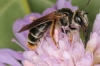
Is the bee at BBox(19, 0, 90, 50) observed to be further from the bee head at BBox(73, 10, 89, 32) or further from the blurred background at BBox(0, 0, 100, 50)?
the blurred background at BBox(0, 0, 100, 50)

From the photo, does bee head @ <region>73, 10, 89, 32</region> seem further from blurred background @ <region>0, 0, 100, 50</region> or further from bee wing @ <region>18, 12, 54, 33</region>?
blurred background @ <region>0, 0, 100, 50</region>

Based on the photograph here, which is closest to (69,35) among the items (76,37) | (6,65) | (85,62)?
(76,37)

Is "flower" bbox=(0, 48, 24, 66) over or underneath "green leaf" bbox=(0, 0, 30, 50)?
underneath

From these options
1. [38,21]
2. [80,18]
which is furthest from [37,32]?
[80,18]

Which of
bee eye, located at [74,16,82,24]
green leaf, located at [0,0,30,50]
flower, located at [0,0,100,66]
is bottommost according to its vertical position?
flower, located at [0,0,100,66]

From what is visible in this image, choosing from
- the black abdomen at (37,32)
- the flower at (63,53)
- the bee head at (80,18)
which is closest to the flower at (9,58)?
the flower at (63,53)

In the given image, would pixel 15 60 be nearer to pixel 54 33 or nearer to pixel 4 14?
pixel 54 33

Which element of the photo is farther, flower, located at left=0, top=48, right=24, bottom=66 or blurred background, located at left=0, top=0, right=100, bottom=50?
blurred background, located at left=0, top=0, right=100, bottom=50

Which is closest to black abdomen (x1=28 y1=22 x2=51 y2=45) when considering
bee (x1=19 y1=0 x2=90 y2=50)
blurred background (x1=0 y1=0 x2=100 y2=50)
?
bee (x1=19 y1=0 x2=90 y2=50)

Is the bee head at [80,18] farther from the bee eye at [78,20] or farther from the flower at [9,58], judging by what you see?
the flower at [9,58]
